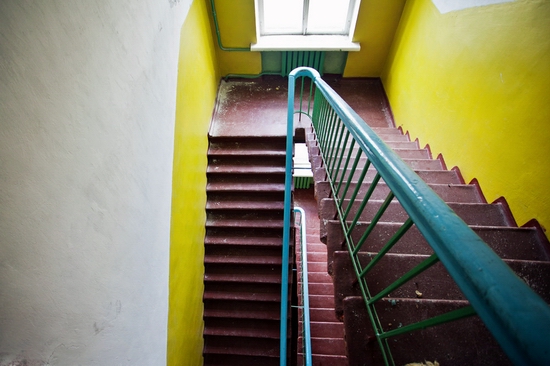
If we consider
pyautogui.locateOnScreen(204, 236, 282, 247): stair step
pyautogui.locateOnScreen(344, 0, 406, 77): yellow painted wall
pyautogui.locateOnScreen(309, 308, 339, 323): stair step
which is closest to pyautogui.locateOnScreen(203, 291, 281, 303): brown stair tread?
pyautogui.locateOnScreen(204, 236, 282, 247): stair step

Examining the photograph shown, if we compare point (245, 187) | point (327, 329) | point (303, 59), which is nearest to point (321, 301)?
point (327, 329)

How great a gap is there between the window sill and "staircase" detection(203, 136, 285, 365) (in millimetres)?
1694

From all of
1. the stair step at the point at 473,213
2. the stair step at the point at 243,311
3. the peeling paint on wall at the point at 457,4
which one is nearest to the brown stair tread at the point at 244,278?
the stair step at the point at 243,311

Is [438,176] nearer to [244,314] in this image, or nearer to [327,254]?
[327,254]

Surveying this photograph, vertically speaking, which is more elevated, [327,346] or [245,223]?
[245,223]

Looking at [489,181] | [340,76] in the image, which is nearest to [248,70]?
[340,76]

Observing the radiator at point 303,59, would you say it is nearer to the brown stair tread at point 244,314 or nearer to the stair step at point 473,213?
the stair step at point 473,213

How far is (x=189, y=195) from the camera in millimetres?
2627

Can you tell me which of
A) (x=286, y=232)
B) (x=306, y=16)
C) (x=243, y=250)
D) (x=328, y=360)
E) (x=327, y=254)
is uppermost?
(x=306, y=16)

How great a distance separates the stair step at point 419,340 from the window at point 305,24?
13.4ft

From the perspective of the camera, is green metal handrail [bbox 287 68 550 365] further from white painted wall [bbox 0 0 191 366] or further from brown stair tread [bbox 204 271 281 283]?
brown stair tread [bbox 204 271 281 283]

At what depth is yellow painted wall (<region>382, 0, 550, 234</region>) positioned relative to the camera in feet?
4.93

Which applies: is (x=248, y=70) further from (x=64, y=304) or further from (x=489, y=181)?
(x=64, y=304)

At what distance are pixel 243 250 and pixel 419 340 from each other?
2.48 m
